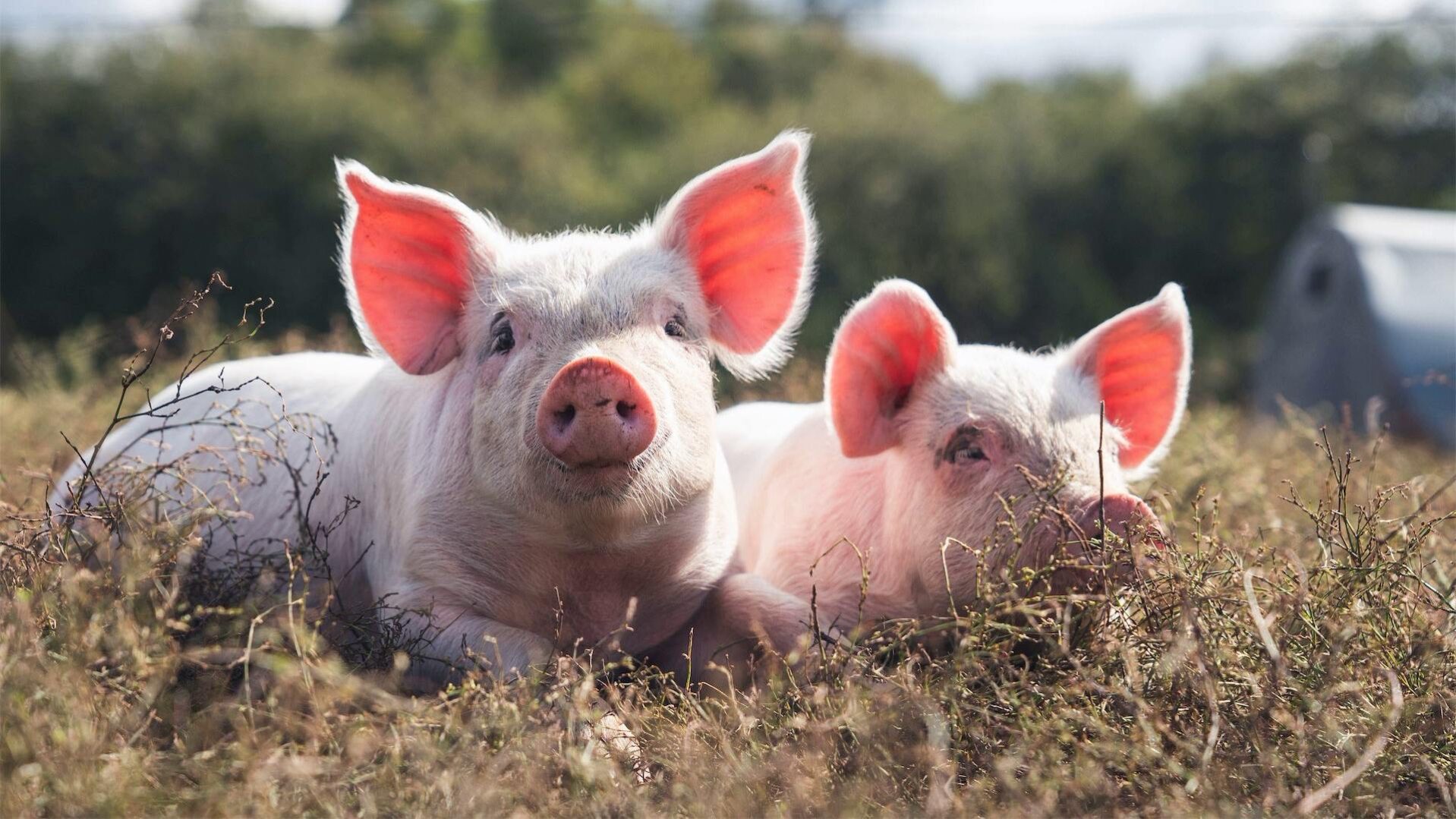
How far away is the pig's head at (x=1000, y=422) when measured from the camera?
341cm

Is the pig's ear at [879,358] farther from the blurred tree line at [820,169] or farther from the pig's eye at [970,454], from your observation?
the blurred tree line at [820,169]

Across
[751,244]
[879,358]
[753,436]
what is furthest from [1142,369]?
[753,436]

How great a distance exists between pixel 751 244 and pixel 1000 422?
925mm

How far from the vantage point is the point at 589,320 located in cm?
348

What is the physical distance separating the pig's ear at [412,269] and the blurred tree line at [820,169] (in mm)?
13693

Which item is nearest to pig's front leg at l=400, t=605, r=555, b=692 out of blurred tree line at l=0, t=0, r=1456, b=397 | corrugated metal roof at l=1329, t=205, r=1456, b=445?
corrugated metal roof at l=1329, t=205, r=1456, b=445

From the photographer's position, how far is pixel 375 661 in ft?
10.4

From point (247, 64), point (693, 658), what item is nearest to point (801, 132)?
point (693, 658)

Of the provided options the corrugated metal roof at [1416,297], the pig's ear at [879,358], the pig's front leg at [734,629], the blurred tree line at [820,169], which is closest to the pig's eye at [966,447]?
the pig's ear at [879,358]

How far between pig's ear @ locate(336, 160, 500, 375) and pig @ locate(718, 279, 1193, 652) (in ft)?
3.50

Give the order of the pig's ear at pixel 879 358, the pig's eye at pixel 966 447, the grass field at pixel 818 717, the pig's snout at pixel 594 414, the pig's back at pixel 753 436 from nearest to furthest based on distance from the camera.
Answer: the grass field at pixel 818 717, the pig's snout at pixel 594 414, the pig's eye at pixel 966 447, the pig's ear at pixel 879 358, the pig's back at pixel 753 436

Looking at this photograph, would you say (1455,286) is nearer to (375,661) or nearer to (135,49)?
(375,661)

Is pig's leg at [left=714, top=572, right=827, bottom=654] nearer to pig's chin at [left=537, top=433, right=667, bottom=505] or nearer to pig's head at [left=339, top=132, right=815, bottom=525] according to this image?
pig's head at [left=339, top=132, right=815, bottom=525]

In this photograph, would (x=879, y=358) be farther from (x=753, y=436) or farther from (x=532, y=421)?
(x=753, y=436)
